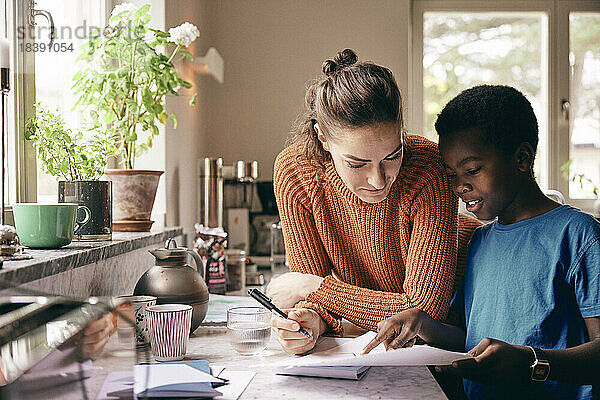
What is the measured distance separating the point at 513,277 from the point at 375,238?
1.02ft

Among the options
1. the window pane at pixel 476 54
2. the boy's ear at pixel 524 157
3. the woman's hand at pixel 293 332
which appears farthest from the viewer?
the window pane at pixel 476 54

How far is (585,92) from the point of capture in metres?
3.78

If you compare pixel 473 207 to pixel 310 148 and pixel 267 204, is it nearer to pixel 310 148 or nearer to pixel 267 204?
pixel 310 148

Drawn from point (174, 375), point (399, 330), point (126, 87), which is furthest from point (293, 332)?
point (126, 87)

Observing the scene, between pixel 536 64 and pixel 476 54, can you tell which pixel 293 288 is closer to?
pixel 476 54

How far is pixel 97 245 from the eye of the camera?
1.37 meters

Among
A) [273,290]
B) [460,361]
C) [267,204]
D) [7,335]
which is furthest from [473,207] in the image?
[267,204]

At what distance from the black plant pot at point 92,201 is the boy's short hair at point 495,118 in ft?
2.50

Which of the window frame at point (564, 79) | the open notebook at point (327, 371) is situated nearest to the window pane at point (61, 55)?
the open notebook at point (327, 371)

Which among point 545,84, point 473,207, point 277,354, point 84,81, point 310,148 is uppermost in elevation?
point 545,84

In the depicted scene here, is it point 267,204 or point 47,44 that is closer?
point 47,44

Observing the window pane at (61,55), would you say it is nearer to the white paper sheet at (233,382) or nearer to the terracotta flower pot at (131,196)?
the terracotta flower pot at (131,196)

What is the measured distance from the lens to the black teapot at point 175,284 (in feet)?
4.20

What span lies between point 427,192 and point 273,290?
410 millimetres
